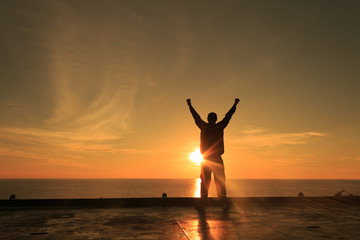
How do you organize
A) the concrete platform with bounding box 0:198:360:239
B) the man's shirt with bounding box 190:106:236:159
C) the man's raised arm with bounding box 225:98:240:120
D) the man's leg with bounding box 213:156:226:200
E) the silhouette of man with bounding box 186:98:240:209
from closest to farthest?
1. the concrete platform with bounding box 0:198:360:239
2. the man's leg with bounding box 213:156:226:200
3. the silhouette of man with bounding box 186:98:240:209
4. the man's shirt with bounding box 190:106:236:159
5. the man's raised arm with bounding box 225:98:240:120

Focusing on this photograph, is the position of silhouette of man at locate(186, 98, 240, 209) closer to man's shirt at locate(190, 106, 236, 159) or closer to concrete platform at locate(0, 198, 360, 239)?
man's shirt at locate(190, 106, 236, 159)

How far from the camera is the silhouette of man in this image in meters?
7.07

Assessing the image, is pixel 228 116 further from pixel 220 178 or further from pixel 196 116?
pixel 220 178

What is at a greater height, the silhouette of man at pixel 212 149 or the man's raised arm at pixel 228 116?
the man's raised arm at pixel 228 116

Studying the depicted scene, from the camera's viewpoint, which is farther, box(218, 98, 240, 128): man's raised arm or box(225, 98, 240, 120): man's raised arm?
box(225, 98, 240, 120): man's raised arm

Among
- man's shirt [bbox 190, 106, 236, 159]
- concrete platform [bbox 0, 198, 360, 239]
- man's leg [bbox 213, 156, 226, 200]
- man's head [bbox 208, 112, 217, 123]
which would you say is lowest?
concrete platform [bbox 0, 198, 360, 239]

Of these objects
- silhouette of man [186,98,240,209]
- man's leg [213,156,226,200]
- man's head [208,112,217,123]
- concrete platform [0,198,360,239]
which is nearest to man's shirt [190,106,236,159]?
silhouette of man [186,98,240,209]

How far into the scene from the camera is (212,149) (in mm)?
7211

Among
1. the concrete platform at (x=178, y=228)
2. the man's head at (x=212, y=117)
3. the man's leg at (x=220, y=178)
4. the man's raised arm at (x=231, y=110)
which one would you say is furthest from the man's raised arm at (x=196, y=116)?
the concrete platform at (x=178, y=228)

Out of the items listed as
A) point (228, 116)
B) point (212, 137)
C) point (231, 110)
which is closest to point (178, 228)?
point (212, 137)

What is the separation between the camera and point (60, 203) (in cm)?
758

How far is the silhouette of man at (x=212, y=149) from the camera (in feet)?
23.2

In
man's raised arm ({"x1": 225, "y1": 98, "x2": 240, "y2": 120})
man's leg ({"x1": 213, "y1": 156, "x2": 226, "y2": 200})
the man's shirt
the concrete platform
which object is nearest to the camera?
the concrete platform

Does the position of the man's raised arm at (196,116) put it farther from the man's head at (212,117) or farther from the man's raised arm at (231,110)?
the man's raised arm at (231,110)
